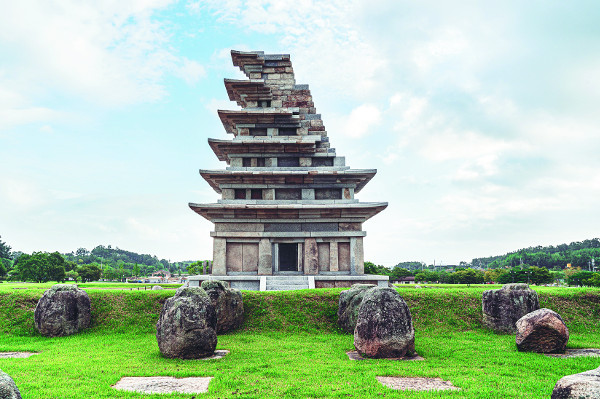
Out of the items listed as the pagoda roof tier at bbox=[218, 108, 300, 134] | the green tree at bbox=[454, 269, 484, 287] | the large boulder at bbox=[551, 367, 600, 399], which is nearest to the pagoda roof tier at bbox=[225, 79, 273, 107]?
the pagoda roof tier at bbox=[218, 108, 300, 134]

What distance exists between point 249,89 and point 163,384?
80.6 feet

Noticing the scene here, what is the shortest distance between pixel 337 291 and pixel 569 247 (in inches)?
5274

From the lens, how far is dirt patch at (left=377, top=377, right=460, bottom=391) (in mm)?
8016

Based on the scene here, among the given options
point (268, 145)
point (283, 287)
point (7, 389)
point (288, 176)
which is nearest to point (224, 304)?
point (283, 287)

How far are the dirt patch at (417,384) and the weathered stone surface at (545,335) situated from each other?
14.4 ft

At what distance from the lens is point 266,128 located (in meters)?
29.4

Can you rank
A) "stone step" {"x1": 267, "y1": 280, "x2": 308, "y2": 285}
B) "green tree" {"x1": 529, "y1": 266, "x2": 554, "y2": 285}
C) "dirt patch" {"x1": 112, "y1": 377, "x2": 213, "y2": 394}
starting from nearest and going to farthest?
"dirt patch" {"x1": 112, "y1": 377, "x2": 213, "y2": 394}
"stone step" {"x1": 267, "y1": 280, "x2": 308, "y2": 285}
"green tree" {"x1": 529, "y1": 266, "x2": 554, "y2": 285}

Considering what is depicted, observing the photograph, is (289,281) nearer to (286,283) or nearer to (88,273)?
(286,283)

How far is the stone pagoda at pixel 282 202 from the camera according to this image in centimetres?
2556

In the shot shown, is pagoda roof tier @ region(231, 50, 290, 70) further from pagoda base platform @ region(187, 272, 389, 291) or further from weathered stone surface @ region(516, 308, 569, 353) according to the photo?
weathered stone surface @ region(516, 308, 569, 353)

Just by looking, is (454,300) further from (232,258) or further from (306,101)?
(306,101)

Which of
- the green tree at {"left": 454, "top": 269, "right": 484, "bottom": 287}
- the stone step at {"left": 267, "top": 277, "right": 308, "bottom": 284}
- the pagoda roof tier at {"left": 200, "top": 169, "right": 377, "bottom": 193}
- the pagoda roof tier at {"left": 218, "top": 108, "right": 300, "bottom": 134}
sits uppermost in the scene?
the pagoda roof tier at {"left": 218, "top": 108, "right": 300, "bottom": 134}

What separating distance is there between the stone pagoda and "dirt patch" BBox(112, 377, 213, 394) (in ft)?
47.9

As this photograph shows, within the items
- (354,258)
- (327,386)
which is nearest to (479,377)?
(327,386)
